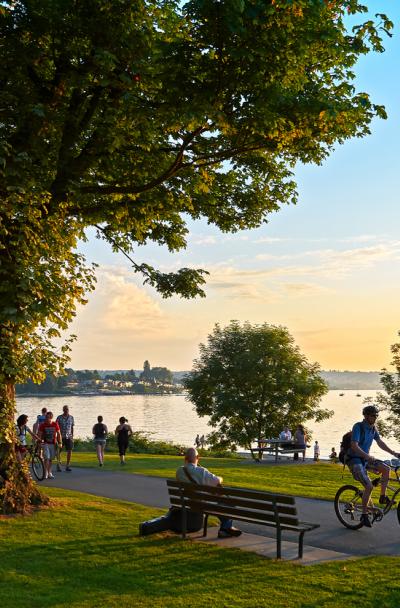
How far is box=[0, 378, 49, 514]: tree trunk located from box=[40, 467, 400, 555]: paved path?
2978mm

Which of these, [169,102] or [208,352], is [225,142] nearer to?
[169,102]

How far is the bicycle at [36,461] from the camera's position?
62.2ft

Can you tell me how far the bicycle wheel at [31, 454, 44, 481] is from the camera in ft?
62.0

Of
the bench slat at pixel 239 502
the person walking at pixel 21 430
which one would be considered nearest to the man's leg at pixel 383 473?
the bench slat at pixel 239 502

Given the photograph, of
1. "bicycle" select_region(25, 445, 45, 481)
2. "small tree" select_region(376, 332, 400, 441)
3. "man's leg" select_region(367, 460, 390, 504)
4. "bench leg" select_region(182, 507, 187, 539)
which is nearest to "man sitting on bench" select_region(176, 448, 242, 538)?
"bench leg" select_region(182, 507, 187, 539)

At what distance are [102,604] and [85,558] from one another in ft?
6.71

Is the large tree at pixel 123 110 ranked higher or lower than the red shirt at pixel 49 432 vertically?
higher

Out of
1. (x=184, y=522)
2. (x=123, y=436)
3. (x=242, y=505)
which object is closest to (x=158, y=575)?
(x=242, y=505)

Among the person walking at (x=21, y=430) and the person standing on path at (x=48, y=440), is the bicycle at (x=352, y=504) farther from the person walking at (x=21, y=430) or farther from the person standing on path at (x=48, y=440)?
the person standing on path at (x=48, y=440)

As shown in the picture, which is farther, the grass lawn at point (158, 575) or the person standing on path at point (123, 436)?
the person standing on path at point (123, 436)

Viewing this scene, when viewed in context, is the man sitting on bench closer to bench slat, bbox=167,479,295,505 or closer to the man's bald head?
the man's bald head

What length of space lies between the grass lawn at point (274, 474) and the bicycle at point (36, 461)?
120 inches

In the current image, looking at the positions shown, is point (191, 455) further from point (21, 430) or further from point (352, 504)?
point (21, 430)

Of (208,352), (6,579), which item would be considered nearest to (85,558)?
(6,579)
